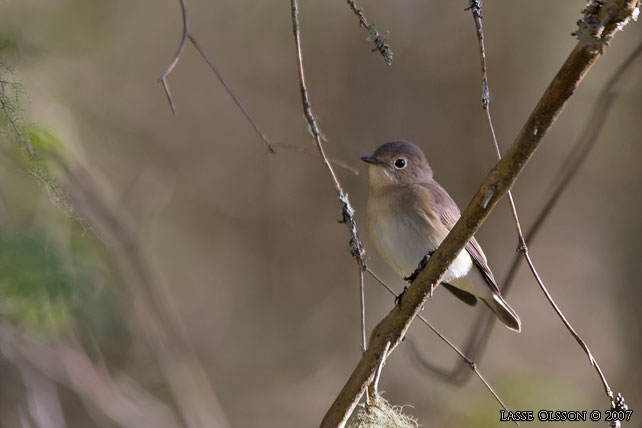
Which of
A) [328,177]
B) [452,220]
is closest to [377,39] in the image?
[452,220]

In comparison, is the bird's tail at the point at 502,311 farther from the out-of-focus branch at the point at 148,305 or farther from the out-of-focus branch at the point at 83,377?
the out-of-focus branch at the point at 83,377

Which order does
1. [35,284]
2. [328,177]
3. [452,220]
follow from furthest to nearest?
[328,177], [452,220], [35,284]

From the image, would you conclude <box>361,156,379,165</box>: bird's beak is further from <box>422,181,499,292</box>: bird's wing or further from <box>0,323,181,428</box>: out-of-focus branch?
<box>0,323,181,428</box>: out-of-focus branch

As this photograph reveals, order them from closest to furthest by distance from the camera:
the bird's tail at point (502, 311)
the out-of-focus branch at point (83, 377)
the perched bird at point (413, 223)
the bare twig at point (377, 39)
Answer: the bare twig at point (377, 39)
the out-of-focus branch at point (83, 377)
the perched bird at point (413, 223)
the bird's tail at point (502, 311)

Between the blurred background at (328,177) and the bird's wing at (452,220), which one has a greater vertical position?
the blurred background at (328,177)

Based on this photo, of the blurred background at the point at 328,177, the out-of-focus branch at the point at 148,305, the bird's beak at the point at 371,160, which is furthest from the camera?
the blurred background at the point at 328,177

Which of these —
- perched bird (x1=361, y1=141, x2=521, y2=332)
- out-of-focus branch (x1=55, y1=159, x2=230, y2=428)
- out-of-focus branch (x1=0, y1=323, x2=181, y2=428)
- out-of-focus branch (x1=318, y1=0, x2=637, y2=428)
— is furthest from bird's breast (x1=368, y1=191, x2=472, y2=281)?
out-of-focus branch (x1=318, y1=0, x2=637, y2=428)

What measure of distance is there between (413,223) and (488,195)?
223 centimetres

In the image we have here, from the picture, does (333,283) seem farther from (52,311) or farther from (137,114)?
(52,311)

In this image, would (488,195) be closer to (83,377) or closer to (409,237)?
(409,237)

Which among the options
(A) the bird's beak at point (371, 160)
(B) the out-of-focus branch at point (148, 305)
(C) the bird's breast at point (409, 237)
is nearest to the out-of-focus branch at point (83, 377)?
(B) the out-of-focus branch at point (148, 305)

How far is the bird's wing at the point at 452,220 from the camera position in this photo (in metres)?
4.43

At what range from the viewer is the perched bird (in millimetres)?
4402

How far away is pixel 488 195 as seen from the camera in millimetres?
2189
